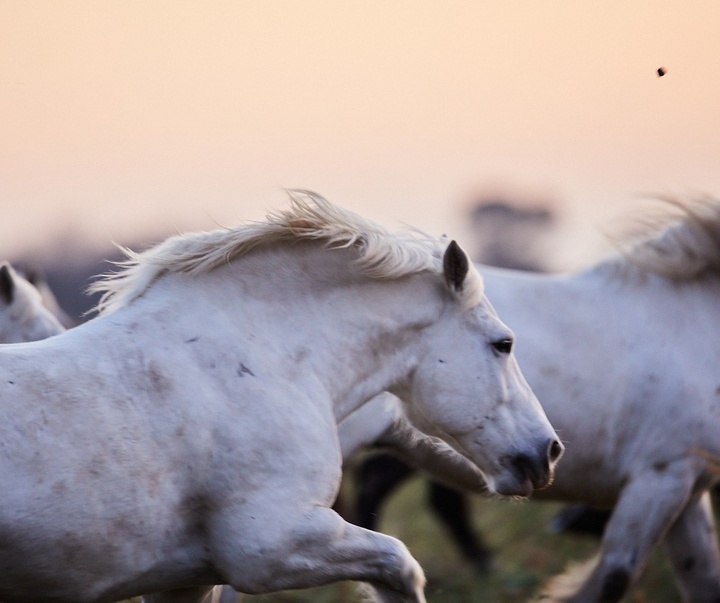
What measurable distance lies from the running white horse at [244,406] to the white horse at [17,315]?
5.50 feet

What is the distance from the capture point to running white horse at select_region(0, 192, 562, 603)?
8.78ft

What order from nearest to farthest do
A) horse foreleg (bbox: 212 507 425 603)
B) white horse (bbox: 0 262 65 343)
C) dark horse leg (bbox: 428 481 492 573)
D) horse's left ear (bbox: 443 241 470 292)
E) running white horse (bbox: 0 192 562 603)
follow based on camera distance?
running white horse (bbox: 0 192 562 603) < horse foreleg (bbox: 212 507 425 603) < horse's left ear (bbox: 443 241 470 292) < white horse (bbox: 0 262 65 343) < dark horse leg (bbox: 428 481 492 573)

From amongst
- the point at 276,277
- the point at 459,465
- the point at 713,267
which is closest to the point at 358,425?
the point at 459,465

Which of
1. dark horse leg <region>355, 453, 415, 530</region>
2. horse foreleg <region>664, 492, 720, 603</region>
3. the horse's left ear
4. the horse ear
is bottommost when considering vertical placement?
dark horse leg <region>355, 453, 415, 530</region>

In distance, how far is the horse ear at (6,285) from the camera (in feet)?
16.0

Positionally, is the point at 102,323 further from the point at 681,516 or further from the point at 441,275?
the point at 681,516

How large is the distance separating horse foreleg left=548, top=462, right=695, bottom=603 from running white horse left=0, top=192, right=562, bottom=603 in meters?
1.56

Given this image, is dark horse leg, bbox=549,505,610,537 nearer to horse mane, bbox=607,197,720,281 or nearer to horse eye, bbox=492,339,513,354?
horse mane, bbox=607,197,720,281

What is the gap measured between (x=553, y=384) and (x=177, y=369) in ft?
7.81

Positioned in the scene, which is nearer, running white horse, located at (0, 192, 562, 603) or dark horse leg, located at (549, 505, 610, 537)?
running white horse, located at (0, 192, 562, 603)

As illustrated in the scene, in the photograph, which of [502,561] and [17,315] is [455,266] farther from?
[502,561]

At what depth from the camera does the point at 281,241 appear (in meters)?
3.34

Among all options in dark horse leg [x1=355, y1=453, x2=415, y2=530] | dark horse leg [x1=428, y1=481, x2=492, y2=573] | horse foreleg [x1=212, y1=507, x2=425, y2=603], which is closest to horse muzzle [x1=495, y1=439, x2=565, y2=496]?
horse foreleg [x1=212, y1=507, x2=425, y2=603]

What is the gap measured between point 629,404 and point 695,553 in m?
0.85
